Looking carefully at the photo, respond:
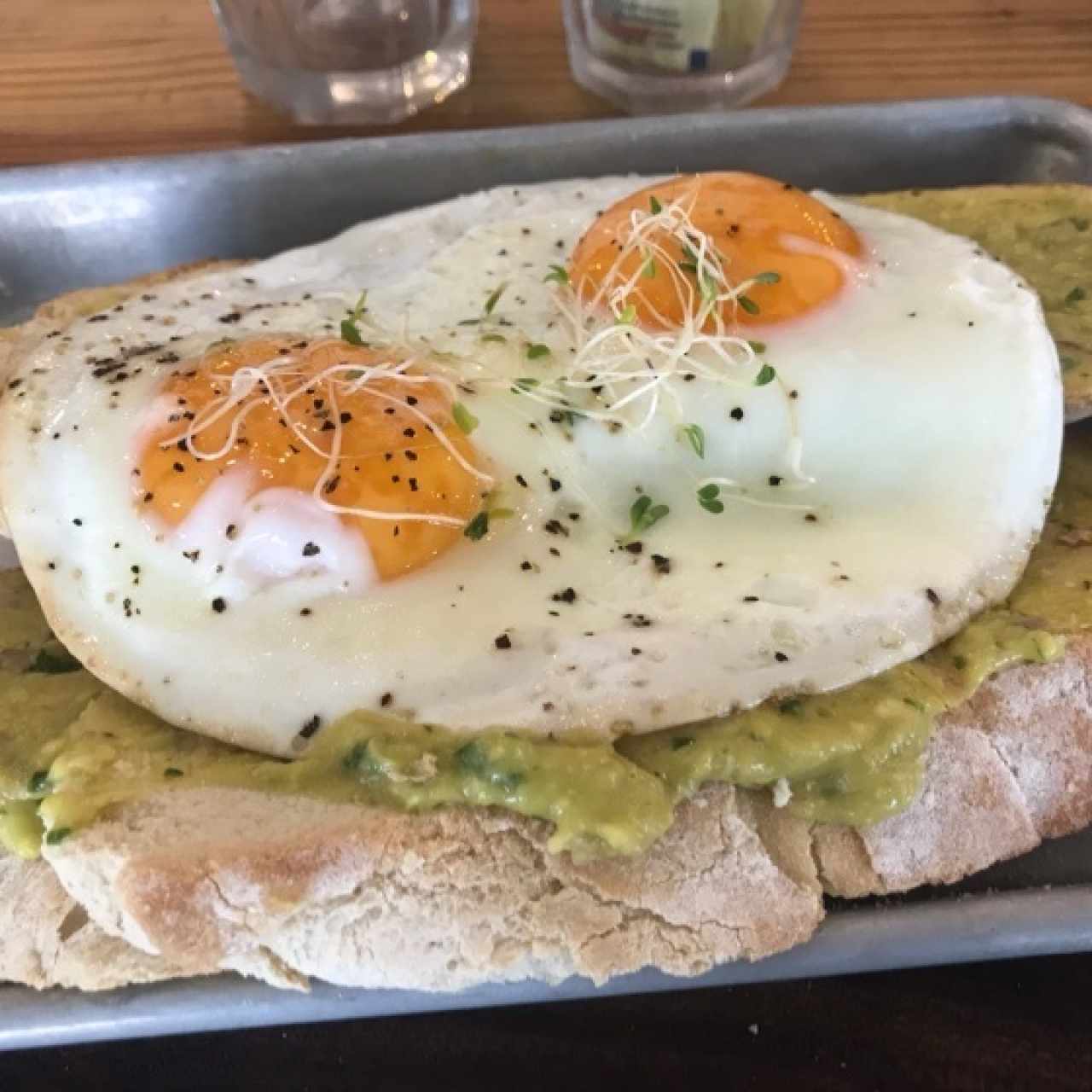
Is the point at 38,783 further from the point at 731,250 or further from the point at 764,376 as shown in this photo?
the point at 731,250

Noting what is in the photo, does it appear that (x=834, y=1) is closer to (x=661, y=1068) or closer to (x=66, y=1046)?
(x=661, y=1068)

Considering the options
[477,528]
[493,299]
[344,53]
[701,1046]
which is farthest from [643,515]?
[344,53]

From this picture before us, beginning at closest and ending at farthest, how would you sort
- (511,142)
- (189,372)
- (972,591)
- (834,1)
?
(972,591) < (189,372) < (511,142) < (834,1)

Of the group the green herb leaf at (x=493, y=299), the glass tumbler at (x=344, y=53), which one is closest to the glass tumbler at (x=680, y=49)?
the glass tumbler at (x=344, y=53)

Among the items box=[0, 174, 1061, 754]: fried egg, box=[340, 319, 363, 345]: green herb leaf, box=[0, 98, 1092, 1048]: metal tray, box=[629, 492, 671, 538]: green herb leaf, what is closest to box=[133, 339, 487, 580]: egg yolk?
box=[0, 174, 1061, 754]: fried egg

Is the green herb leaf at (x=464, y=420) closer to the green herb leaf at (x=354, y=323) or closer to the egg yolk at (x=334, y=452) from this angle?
the egg yolk at (x=334, y=452)

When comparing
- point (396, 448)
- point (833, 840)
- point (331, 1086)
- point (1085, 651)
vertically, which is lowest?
point (331, 1086)

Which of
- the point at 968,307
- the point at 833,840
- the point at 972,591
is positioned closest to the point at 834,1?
the point at 968,307
